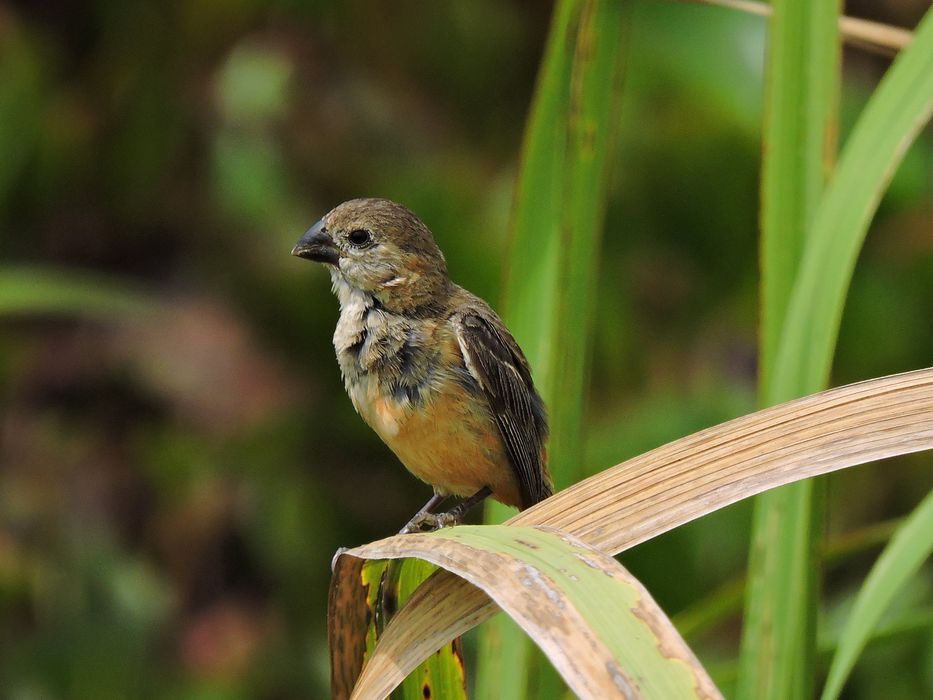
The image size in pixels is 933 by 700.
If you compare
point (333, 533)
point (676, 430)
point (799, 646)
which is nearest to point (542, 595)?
point (799, 646)

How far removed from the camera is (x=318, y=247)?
3.15 metres

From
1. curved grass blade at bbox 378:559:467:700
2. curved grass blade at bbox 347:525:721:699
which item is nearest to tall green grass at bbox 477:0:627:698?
curved grass blade at bbox 378:559:467:700

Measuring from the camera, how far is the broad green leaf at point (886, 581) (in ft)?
6.10

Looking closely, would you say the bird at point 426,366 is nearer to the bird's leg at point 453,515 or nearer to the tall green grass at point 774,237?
the bird's leg at point 453,515

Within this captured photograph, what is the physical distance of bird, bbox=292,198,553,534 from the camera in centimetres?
291

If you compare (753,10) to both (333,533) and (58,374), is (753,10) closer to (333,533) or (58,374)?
(333,533)

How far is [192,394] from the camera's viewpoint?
518 centimetres

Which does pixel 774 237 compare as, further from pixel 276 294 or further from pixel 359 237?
pixel 276 294

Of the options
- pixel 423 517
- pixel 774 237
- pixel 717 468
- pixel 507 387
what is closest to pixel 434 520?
pixel 423 517

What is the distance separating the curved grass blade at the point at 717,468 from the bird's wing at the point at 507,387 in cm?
129

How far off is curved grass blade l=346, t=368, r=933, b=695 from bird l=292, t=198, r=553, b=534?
3.95ft

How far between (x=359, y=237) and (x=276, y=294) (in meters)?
2.15

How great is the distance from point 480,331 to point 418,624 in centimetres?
138

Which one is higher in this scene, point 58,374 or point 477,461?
point 58,374
